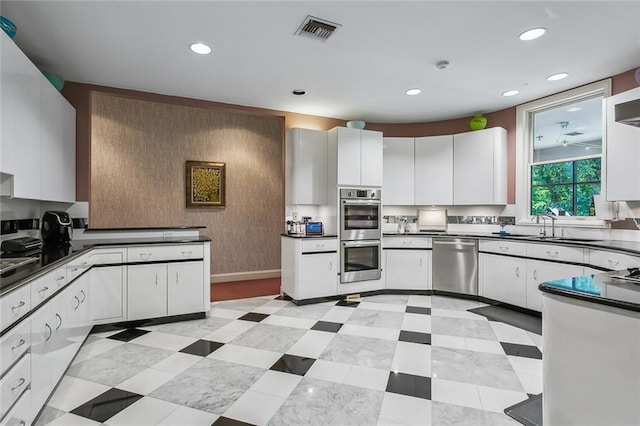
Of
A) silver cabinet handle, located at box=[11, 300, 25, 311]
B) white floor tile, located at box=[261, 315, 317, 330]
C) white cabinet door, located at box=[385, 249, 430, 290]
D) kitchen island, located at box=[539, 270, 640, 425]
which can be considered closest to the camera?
kitchen island, located at box=[539, 270, 640, 425]

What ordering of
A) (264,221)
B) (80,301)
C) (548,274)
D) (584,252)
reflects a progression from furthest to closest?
(264,221)
(548,274)
(584,252)
(80,301)

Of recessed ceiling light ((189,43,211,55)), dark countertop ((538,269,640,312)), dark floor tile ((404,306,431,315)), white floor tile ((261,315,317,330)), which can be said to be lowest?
white floor tile ((261,315,317,330))

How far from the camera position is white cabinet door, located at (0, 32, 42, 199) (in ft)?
6.72

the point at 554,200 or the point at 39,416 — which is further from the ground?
the point at 554,200

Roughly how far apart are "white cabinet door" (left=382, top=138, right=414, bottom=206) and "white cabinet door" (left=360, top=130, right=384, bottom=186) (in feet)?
1.33

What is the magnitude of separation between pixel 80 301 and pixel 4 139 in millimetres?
1308

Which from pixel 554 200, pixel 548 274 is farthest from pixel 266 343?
pixel 554 200

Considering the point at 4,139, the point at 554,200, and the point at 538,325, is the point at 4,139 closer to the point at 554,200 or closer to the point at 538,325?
the point at 538,325

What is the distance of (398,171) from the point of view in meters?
5.13

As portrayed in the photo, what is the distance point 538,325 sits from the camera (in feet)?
11.2

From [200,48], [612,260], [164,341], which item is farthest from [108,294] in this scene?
[612,260]

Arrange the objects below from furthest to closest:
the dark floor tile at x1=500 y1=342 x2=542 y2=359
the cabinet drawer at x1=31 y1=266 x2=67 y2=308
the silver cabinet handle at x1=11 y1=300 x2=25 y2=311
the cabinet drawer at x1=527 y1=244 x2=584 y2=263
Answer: the cabinet drawer at x1=527 y1=244 x2=584 y2=263
the dark floor tile at x1=500 y1=342 x2=542 y2=359
the cabinet drawer at x1=31 y1=266 x2=67 y2=308
the silver cabinet handle at x1=11 y1=300 x2=25 y2=311

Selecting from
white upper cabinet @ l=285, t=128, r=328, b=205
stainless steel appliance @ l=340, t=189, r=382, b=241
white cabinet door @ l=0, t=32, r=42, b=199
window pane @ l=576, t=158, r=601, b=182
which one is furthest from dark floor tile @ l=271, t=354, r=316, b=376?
window pane @ l=576, t=158, r=601, b=182

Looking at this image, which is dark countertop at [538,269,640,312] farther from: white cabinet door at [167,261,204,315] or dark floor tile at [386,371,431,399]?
white cabinet door at [167,261,204,315]
